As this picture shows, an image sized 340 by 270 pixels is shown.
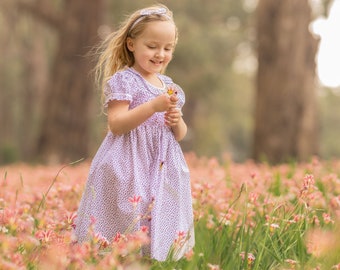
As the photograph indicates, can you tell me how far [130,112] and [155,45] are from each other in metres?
0.41

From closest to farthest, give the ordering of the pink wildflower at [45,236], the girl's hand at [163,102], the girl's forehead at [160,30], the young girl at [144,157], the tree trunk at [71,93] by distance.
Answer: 1. the pink wildflower at [45,236]
2. the girl's hand at [163,102]
3. the young girl at [144,157]
4. the girl's forehead at [160,30]
5. the tree trunk at [71,93]

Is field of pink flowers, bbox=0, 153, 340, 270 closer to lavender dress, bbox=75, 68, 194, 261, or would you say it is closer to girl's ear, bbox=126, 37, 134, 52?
lavender dress, bbox=75, 68, 194, 261

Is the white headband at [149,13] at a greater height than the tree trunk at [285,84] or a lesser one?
greater

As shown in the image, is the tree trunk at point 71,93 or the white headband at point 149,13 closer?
the white headband at point 149,13

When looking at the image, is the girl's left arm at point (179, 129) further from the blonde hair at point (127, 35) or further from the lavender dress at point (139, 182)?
the blonde hair at point (127, 35)

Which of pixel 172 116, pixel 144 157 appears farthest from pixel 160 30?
pixel 144 157

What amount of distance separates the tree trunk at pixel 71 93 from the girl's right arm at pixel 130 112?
1115cm

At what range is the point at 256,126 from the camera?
38.2 feet

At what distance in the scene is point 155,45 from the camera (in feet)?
11.1

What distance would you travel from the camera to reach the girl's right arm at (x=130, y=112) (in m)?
3.08

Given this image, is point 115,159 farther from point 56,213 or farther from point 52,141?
point 52,141

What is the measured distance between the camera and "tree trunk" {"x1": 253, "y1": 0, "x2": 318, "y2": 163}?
1129cm

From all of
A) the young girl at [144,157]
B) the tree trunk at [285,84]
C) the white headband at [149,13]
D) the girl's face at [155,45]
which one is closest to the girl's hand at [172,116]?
the young girl at [144,157]

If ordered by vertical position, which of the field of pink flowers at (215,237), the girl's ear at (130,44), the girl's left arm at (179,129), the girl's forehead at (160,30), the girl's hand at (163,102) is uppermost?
the girl's forehead at (160,30)
